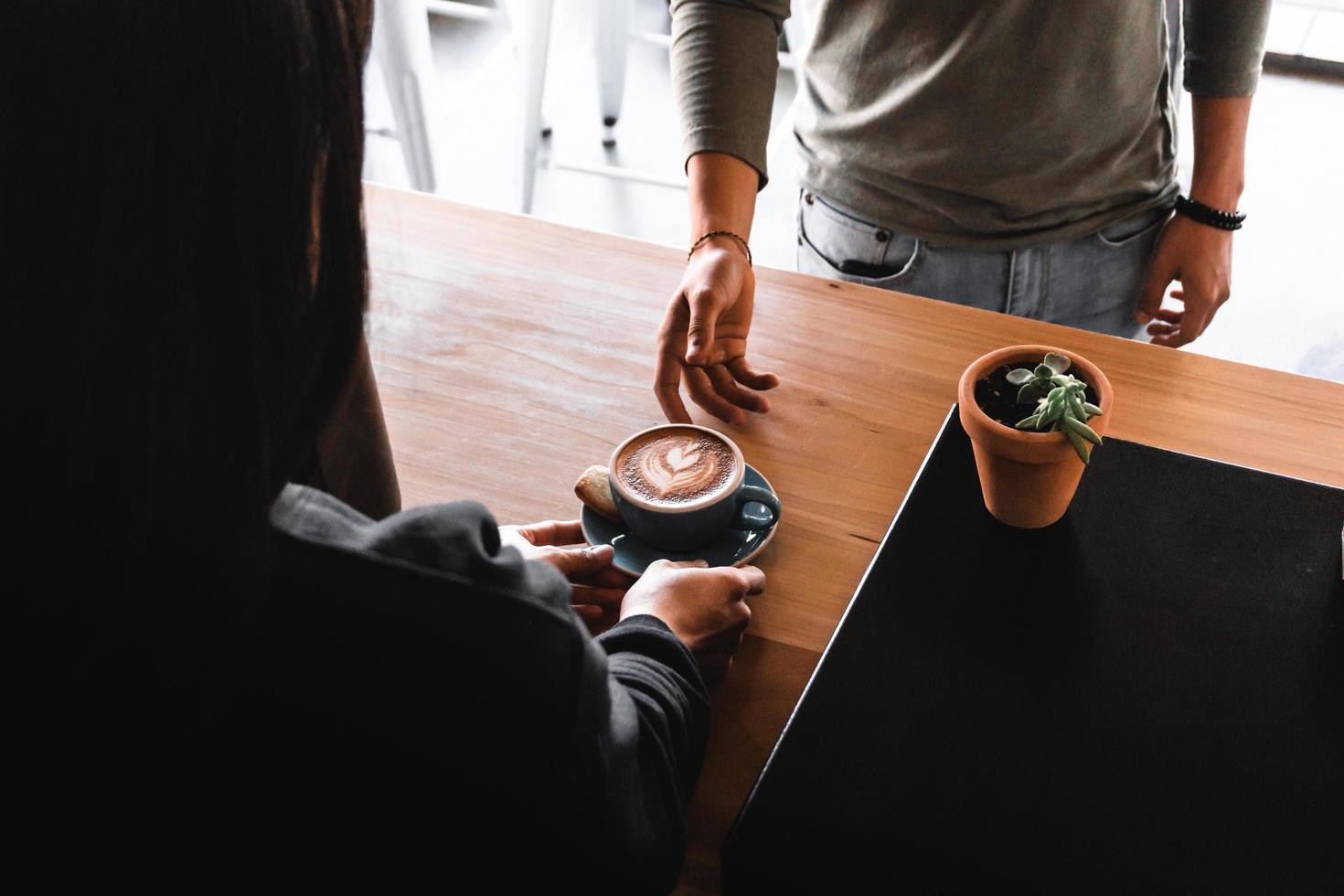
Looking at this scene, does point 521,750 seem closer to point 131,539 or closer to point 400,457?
point 131,539

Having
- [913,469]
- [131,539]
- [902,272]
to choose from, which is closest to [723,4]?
[902,272]

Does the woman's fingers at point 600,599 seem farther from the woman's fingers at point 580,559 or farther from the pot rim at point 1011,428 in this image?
the pot rim at point 1011,428

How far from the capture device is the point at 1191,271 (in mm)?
1250

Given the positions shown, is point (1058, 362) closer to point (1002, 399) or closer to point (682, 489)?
point (1002, 399)

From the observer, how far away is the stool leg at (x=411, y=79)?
2572 mm

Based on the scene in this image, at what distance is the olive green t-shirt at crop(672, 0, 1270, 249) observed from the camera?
1.14m

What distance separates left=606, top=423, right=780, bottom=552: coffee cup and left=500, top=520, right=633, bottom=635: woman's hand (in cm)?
4

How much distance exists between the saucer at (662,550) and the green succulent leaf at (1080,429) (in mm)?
244

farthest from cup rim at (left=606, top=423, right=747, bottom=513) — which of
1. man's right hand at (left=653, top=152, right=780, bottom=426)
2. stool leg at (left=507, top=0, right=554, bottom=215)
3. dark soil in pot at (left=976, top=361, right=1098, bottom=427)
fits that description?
stool leg at (left=507, top=0, right=554, bottom=215)

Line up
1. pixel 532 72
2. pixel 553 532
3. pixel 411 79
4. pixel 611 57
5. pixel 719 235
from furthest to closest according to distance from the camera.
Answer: pixel 611 57, pixel 532 72, pixel 411 79, pixel 719 235, pixel 553 532

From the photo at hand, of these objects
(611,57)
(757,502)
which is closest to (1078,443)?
(757,502)

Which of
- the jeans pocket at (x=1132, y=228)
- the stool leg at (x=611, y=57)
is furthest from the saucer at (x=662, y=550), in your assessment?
the stool leg at (x=611, y=57)

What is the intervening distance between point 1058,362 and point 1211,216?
22.2 inches

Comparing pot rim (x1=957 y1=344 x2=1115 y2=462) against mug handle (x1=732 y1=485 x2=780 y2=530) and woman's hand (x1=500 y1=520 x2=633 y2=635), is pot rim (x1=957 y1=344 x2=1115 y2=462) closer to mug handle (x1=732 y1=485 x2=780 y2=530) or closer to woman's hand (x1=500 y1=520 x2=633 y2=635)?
mug handle (x1=732 y1=485 x2=780 y2=530)
